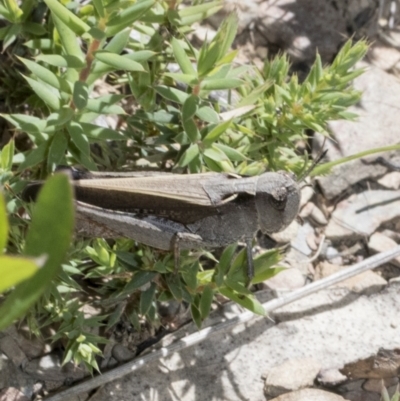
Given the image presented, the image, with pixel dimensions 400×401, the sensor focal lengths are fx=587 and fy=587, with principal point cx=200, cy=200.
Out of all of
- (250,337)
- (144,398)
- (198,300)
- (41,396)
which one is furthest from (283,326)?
(41,396)

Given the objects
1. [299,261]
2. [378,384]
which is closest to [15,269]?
[378,384]

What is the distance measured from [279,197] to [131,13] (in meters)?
0.79

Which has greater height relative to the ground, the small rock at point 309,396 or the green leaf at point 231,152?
the green leaf at point 231,152

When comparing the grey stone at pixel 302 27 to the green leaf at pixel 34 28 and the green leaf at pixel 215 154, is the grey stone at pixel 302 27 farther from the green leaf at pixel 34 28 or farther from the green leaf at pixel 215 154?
the green leaf at pixel 34 28

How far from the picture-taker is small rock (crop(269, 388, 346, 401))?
227 cm

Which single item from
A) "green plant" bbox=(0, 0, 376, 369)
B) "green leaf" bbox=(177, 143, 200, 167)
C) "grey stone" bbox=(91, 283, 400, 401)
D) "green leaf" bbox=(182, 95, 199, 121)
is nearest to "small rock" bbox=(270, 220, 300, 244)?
"grey stone" bbox=(91, 283, 400, 401)

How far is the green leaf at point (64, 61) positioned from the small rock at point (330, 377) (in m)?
1.52

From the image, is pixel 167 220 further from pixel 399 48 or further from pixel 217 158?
pixel 399 48

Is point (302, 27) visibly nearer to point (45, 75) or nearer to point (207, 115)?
point (207, 115)

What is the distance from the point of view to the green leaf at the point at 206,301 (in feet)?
6.86

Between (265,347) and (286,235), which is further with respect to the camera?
→ (286,235)

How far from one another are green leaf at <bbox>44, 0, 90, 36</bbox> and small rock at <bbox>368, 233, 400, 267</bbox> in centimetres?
170

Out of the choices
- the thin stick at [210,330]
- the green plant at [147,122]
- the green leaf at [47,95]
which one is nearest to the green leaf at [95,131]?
the green plant at [147,122]

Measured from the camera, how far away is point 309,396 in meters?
2.27
